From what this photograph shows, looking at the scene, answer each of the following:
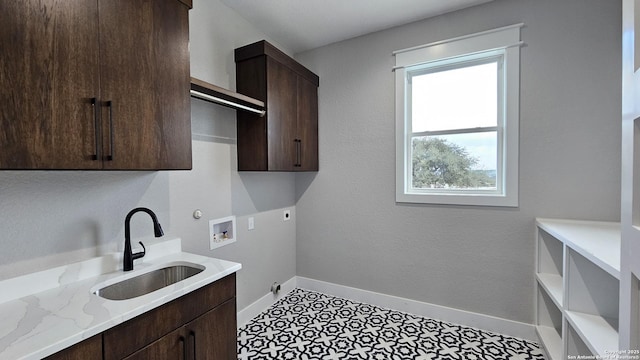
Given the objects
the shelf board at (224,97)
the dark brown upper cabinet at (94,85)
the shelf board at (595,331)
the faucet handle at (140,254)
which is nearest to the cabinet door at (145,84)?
the dark brown upper cabinet at (94,85)

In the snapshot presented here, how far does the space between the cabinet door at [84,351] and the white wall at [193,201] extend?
1.97 ft

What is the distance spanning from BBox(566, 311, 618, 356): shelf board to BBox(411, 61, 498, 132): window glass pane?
147 centimetres

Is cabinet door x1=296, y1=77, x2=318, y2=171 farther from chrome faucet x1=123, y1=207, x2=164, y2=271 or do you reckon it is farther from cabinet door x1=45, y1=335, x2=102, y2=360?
cabinet door x1=45, y1=335, x2=102, y2=360

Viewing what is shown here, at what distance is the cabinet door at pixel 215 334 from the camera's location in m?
1.34

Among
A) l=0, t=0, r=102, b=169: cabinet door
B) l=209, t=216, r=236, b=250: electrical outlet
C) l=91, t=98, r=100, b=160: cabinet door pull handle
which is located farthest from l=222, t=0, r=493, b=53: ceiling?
l=209, t=216, r=236, b=250: electrical outlet

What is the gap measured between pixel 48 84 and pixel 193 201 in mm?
1136

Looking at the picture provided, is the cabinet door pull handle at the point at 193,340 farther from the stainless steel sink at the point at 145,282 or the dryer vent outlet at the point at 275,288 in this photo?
the dryer vent outlet at the point at 275,288

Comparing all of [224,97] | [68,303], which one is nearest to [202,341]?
[68,303]

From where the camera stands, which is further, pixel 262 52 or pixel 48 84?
pixel 262 52

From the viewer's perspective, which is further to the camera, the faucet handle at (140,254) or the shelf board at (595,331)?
the faucet handle at (140,254)

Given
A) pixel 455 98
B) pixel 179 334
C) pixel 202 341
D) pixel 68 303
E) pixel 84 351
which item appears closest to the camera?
pixel 84 351

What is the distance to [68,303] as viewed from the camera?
113cm

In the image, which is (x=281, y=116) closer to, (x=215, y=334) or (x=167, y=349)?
(x=215, y=334)

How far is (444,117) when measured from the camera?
2.51 m
